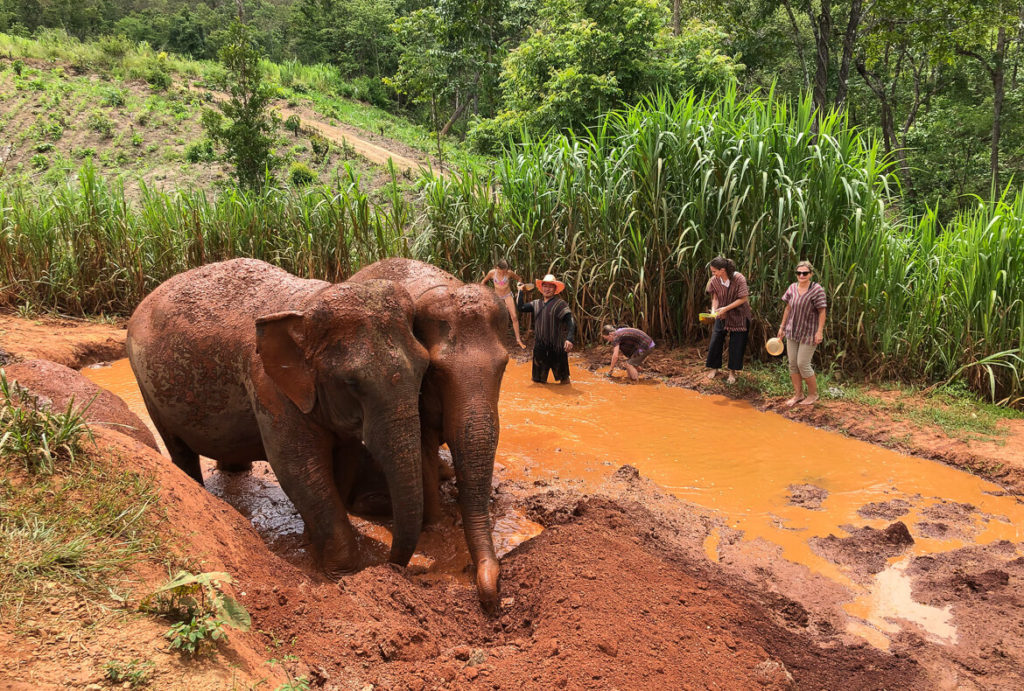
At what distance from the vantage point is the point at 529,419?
274 inches

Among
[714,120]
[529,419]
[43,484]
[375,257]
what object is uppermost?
[714,120]

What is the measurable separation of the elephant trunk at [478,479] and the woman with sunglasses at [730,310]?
490cm

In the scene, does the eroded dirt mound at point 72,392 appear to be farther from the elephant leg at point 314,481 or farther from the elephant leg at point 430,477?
the elephant leg at point 430,477

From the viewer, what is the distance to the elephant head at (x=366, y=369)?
3.08 m

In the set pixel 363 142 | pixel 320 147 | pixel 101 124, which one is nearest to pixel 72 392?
pixel 320 147

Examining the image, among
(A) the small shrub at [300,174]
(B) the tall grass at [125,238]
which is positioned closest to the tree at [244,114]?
(A) the small shrub at [300,174]

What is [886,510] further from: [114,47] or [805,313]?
[114,47]

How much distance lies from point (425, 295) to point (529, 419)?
3.65 meters

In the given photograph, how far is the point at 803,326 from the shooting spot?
6.98 m

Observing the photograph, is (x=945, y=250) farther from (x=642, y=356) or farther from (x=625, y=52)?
(x=625, y=52)

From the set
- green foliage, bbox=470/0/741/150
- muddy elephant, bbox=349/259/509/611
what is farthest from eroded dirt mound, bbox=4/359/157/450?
green foliage, bbox=470/0/741/150

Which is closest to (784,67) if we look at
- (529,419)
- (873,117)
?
(873,117)

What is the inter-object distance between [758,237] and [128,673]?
7.72 metres

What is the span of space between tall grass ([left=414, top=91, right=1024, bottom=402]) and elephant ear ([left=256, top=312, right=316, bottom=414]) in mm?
5754
